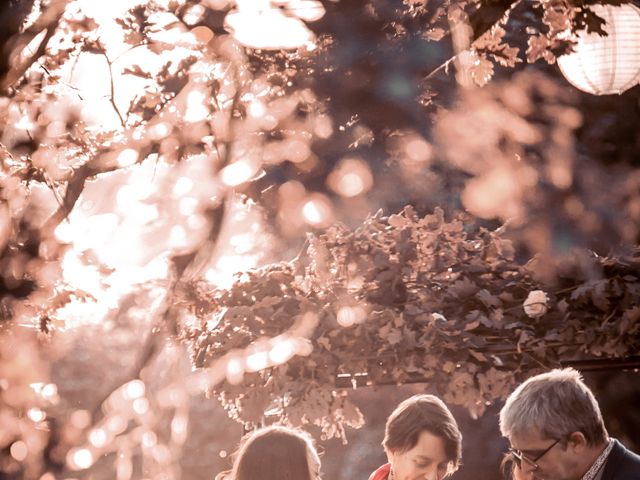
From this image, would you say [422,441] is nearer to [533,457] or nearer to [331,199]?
[533,457]

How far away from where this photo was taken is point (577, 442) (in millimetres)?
4309

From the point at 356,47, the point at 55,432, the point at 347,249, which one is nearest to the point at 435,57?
the point at 356,47

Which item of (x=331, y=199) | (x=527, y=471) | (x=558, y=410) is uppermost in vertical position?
(x=558, y=410)

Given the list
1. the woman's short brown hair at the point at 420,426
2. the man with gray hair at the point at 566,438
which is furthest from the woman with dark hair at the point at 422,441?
the man with gray hair at the point at 566,438

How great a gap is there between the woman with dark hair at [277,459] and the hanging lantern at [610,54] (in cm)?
279

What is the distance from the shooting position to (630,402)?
10.3 meters

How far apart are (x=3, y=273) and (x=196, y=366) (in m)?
1.85

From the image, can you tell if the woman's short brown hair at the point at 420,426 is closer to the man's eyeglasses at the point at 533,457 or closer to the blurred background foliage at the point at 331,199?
the blurred background foliage at the point at 331,199

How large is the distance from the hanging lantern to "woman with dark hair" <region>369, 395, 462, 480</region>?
2.13 metres

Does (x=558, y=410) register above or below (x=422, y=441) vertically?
above

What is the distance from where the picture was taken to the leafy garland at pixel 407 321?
5070 millimetres

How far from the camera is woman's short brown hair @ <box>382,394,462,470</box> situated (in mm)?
5219

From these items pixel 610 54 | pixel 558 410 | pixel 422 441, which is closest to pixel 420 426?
pixel 422 441

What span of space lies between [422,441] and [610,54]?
2448 millimetres
